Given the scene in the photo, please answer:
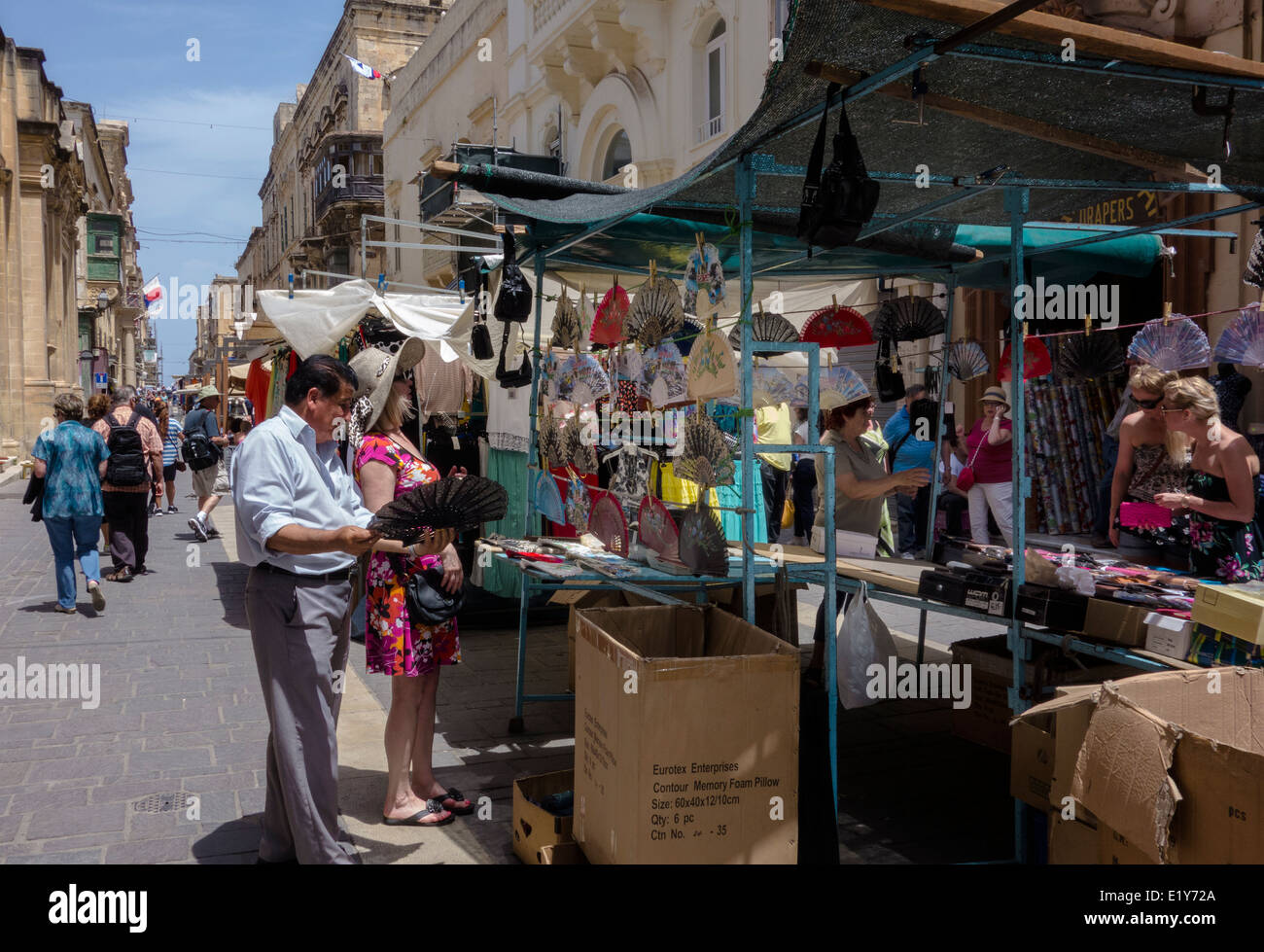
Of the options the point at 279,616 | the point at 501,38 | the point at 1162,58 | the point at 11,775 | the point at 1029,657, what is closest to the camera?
the point at 1162,58

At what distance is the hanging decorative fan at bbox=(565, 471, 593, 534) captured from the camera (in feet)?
19.8

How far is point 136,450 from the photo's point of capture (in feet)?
32.7

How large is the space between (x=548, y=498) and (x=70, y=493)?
470 centimetres

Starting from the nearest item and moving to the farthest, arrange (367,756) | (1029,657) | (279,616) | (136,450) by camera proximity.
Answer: (279,616), (1029,657), (367,756), (136,450)

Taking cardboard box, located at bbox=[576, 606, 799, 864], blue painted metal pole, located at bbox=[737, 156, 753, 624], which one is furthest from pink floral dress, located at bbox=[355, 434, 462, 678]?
blue painted metal pole, located at bbox=[737, 156, 753, 624]

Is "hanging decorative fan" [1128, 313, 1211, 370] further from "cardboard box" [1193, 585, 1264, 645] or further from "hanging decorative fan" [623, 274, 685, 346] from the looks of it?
"hanging decorative fan" [623, 274, 685, 346]

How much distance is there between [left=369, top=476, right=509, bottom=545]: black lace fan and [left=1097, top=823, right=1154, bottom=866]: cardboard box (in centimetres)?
235

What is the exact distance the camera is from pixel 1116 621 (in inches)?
148

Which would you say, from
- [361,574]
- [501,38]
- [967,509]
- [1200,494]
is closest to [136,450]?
[361,574]

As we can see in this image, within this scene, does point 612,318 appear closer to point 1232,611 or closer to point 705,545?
point 705,545

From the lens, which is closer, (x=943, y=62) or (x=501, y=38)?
(x=943, y=62)

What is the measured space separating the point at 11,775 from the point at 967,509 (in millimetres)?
8572
